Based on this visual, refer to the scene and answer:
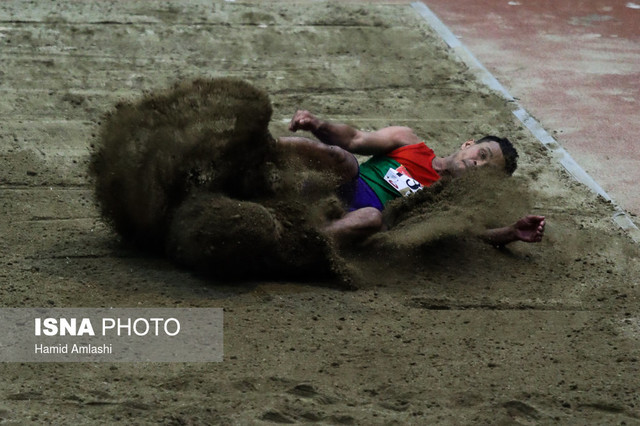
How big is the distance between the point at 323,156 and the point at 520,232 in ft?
3.95

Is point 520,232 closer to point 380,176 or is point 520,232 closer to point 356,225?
point 380,176

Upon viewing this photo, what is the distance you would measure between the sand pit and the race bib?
160 millimetres

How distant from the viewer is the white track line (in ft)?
19.9

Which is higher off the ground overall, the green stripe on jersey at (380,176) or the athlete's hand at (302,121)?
the athlete's hand at (302,121)

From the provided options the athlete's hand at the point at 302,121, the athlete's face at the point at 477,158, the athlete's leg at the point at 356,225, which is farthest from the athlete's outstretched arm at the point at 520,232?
the athlete's hand at the point at 302,121

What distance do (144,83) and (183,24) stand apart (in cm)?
137

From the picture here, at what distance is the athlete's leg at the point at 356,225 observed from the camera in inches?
196

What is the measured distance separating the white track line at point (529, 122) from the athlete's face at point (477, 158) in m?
0.98

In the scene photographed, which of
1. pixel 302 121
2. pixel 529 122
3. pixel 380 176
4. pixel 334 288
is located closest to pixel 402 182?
pixel 380 176

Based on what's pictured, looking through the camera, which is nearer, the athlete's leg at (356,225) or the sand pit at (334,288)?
the sand pit at (334,288)

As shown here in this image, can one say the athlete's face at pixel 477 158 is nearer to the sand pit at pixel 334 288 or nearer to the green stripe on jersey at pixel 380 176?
the sand pit at pixel 334 288

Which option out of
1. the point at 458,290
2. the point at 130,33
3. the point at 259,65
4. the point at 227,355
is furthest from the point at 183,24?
the point at 227,355

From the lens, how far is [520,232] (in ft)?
17.5

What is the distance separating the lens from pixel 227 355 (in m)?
4.04
